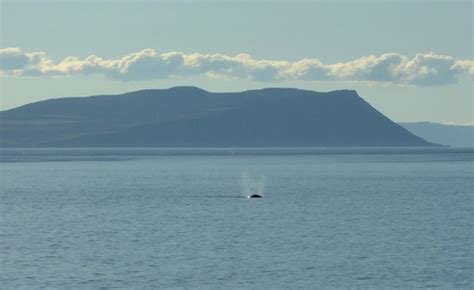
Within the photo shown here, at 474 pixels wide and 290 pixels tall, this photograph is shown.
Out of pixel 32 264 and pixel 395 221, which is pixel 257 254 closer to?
pixel 32 264


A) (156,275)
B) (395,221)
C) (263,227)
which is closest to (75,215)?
(263,227)

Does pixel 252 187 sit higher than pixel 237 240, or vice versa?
pixel 252 187

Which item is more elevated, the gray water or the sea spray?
the sea spray

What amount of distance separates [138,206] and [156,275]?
60.5 m

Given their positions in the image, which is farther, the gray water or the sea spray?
the sea spray

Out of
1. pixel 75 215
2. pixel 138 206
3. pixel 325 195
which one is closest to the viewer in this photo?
pixel 75 215

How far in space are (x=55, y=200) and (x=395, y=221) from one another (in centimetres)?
5550

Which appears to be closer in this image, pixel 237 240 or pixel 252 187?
pixel 237 240

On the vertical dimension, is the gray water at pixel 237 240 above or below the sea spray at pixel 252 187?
below

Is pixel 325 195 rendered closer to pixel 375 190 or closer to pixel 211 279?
pixel 375 190

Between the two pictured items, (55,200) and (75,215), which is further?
(55,200)

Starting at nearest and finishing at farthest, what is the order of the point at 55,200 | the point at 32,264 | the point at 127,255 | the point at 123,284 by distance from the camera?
the point at 123,284 → the point at 32,264 → the point at 127,255 → the point at 55,200

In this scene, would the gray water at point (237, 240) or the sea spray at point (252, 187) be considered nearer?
the gray water at point (237, 240)

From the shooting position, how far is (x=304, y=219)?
104000 millimetres
